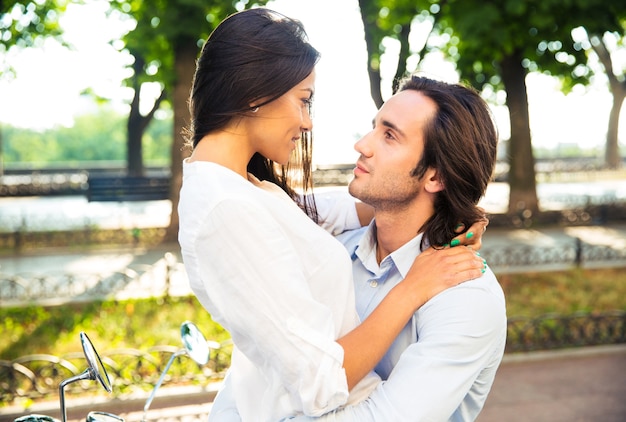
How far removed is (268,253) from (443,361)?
752 millimetres

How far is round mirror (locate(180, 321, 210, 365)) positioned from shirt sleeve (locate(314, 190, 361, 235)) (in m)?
0.85

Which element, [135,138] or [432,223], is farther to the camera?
[135,138]

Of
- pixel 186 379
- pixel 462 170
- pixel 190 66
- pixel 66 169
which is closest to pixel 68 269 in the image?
pixel 190 66

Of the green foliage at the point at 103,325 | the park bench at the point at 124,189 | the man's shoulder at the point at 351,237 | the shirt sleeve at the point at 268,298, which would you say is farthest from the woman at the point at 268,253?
the park bench at the point at 124,189

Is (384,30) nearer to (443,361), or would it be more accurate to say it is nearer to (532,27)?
(532,27)

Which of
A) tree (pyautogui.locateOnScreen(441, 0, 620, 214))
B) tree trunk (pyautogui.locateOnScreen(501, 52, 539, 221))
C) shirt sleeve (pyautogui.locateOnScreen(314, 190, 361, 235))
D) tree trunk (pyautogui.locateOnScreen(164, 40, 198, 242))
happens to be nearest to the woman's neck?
shirt sleeve (pyautogui.locateOnScreen(314, 190, 361, 235))

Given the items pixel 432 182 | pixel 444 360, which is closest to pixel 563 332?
pixel 432 182

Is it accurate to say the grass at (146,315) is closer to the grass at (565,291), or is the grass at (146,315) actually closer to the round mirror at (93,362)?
the grass at (565,291)

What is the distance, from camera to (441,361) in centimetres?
227

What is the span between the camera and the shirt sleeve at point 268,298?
6.31 feet

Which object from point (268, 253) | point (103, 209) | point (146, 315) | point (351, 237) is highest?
point (268, 253)

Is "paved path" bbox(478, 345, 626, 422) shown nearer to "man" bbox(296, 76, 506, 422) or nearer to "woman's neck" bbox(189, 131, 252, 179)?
"man" bbox(296, 76, 506, 422)

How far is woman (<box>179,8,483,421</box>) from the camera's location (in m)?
1.93

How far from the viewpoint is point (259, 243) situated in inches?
76.4
